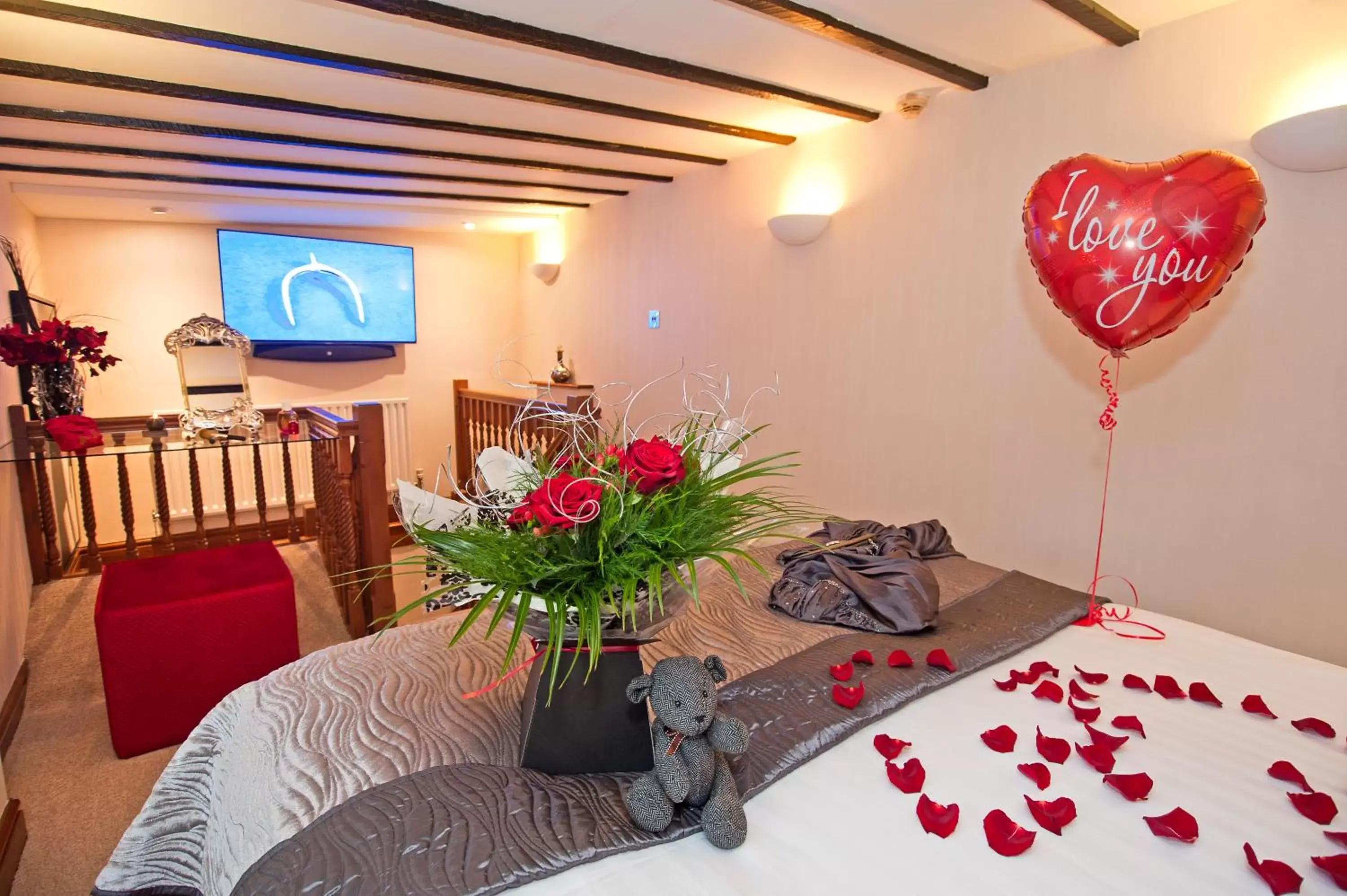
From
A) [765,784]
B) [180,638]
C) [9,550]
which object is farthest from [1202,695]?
[9,550]

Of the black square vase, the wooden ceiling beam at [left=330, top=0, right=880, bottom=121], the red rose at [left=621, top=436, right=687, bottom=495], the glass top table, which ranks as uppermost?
the wooden ceiling beam at [left=330, top=0, right=880, bottom=121]

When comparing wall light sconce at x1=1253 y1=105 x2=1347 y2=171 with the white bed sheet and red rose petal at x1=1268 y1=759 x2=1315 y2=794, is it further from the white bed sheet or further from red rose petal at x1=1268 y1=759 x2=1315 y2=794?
red rose petal at x1=1268 y1=759 x2=1315 y2=794

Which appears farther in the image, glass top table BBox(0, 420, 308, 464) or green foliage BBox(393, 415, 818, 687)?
glass top table BBox(0, 420, 308, 464)

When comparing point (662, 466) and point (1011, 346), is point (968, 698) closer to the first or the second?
point (662, 466)

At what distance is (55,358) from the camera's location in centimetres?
237

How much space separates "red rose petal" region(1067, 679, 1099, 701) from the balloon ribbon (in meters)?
0.43

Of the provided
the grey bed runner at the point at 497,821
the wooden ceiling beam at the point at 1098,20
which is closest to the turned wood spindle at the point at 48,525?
the grey bed runner at the point at 497,821

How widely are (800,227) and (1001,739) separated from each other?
2.58 m

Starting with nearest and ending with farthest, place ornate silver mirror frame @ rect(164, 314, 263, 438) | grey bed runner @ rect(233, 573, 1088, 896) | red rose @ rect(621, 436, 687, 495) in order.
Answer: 1. grey bed runner @ rect(233, 573, 1088, 896)
2. red rose @ rect(621, 436, 687, 495)
3. ornate silver mirror frame @ rect(164, 314, 263, 438)

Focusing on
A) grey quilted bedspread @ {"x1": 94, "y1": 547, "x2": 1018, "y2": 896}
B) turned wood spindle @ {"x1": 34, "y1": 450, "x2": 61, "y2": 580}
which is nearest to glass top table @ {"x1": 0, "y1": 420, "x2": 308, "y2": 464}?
turned wood spindle @ {"x1": 34, "y1": 450, "x2": 61, "y2": 580}

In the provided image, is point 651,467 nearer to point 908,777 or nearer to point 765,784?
point 765,784

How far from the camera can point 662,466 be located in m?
0.92

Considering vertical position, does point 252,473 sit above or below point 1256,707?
below

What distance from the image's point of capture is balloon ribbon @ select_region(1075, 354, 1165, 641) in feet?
5.59
